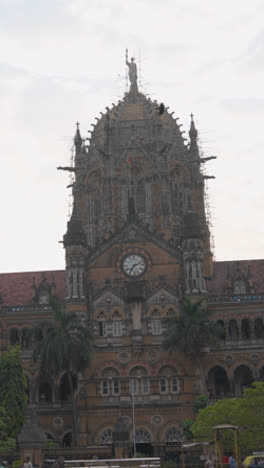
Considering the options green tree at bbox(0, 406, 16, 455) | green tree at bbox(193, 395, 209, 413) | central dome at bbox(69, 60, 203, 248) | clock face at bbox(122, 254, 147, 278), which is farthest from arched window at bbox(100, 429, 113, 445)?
central dome at bbox(69, 60, 203, 248)

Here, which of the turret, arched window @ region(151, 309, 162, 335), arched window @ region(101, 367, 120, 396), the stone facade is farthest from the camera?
the turret

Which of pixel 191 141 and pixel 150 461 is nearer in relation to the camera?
pixel 150 461

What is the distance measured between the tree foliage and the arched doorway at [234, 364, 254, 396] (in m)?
20.8

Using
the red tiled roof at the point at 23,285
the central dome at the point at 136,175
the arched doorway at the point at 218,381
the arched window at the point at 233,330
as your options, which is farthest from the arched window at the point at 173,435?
the central dome at the point at 136,175

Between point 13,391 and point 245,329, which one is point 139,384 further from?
point 13,391

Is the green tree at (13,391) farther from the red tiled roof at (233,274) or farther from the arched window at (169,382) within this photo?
the red tiled roof at (233,274)

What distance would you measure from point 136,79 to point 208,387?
49.3 metres

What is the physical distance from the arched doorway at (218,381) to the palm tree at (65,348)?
14.5m

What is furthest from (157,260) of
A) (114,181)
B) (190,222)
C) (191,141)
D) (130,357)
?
(191,141)

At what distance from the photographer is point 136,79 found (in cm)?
11300

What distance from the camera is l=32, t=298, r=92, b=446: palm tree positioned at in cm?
7525

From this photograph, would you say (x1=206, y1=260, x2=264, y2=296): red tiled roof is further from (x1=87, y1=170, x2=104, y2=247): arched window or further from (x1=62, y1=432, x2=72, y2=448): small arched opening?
(x1=62, y1=432, x2=72, y2=448): small arched opening

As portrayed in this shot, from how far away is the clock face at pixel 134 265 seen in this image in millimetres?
83625

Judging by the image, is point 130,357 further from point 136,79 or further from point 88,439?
point 136,79
